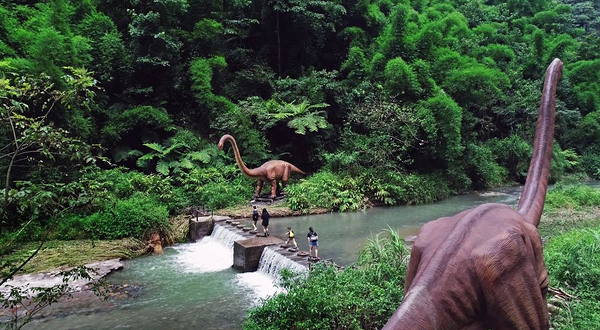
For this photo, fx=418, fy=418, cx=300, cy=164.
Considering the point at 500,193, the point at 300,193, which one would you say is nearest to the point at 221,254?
the point at 300,193

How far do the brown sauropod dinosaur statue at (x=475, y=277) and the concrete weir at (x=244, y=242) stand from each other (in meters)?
5.25

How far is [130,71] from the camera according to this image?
17.6m

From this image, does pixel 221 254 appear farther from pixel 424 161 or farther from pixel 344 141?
pixel 424 161

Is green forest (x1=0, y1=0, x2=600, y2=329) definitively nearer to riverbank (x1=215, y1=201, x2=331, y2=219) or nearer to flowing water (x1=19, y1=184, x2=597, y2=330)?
riverbank (x1=215, y1=201, x2=331, y2=219)

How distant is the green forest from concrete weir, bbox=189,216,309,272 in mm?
1116

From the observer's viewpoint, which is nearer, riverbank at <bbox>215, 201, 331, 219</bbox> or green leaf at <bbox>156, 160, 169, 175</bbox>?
riverbank at <bbox>215, 201, 331, 219</bbox>

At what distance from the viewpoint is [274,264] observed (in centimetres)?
885

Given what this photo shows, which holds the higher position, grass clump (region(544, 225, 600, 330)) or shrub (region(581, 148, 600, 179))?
shrub (region(581, 148, 600, 179))

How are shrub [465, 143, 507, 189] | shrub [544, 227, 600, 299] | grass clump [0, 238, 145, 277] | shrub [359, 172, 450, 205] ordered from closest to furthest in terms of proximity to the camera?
shrub [544, 227, 600, 299]
grass clump [0, 238, 145, 277]
shrub [359, 172, 450, 205]
shrub [465, 143, 507, 189]

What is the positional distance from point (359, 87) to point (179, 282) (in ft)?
45.7

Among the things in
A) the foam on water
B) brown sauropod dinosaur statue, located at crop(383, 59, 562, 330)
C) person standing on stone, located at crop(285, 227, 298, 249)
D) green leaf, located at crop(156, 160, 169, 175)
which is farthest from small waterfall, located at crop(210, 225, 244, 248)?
brown sauropod dinosaur statue, located at crop(383, 59, 562, 330)

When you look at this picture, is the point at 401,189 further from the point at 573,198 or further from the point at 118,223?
the point at 118,223

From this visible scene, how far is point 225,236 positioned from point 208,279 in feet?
7.74

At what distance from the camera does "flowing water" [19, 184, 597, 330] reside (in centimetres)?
693
